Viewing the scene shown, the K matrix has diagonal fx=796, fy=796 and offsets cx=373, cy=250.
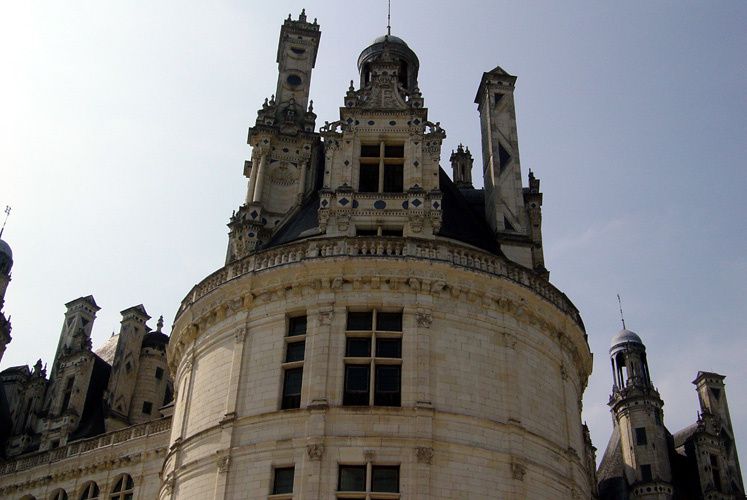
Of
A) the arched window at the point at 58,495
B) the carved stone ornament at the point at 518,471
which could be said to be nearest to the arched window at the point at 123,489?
the arched window at the point at 58,495

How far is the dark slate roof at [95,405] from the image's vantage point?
3841cm

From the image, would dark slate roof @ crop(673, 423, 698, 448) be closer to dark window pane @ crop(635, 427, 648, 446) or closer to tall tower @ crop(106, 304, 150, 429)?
dark window pane @ crop(635, 427, 648, 446)

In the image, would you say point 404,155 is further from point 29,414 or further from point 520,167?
point 29,414

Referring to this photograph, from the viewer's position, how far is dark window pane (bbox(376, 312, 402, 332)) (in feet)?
68.4

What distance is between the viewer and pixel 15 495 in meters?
34.7

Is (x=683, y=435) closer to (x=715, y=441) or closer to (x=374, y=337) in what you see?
(x=715, y=441)

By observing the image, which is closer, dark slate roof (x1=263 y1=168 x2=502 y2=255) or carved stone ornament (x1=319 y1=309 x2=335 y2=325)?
carved stone ornament (x1=319 y1=309 x2=335 y2=325)

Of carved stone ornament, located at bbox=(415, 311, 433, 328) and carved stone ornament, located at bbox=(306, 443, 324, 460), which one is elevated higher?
carved stone ornament, located at bbox=(415, 311, 433, 328)

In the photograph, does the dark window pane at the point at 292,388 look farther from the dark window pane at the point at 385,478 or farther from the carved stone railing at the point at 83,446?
the carved stone railing at the point at 83,446

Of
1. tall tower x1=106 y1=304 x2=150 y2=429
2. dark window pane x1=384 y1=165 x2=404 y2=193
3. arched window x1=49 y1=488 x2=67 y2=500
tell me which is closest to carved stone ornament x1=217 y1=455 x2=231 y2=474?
dark window pane x1=384 y1=165 x2=404 y2=193

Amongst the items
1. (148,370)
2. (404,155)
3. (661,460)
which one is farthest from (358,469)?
(661,460)

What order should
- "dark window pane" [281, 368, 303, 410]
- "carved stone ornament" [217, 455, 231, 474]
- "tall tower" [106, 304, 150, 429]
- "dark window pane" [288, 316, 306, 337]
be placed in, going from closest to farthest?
"carved stone ornament" [217, 455, 231, 474], "dark window pane" [281, 368, 303, 410], "dark window pane" [288, 316, 306, 337], "tall tower" [106, 304, 150, 429]

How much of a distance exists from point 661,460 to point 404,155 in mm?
30131

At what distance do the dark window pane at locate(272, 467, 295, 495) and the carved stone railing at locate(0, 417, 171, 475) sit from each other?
37.4ft
